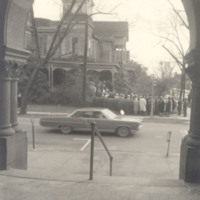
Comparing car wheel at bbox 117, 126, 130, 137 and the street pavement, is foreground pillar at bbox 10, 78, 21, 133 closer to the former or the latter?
the street pavement

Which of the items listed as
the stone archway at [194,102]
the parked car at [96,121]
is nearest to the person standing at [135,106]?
the parked car at [96,121]

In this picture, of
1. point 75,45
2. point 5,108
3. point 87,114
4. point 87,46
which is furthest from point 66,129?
point 75,45

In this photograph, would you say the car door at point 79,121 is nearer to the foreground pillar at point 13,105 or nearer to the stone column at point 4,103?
the foreground pillar at point 13,105

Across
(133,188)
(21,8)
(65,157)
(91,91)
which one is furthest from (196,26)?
(91,91)

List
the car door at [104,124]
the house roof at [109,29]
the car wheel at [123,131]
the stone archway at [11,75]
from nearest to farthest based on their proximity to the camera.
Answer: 1. the stone archway at [11,75]
2. the car wheel at [123,131]
3. the car door at [104,124]
4. the house roof at [109,29]

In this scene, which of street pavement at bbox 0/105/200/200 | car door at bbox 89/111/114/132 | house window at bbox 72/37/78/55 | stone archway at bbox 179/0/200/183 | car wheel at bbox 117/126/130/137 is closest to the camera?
street pavement at bbox 0/105/200/200

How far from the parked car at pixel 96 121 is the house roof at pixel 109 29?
28439 millimetres

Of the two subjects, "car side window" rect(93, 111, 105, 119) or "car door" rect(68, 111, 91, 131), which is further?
"car side window" rect(93, 111, 105, 119)

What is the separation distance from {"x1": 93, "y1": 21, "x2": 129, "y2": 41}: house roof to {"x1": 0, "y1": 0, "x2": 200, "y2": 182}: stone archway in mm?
35241

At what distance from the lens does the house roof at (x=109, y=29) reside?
136ft

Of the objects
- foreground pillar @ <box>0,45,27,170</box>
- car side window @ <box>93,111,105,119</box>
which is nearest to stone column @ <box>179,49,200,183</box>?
foreground pillar @ <box>0,45,27,170</box>

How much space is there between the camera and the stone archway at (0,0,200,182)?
5445 millimetres

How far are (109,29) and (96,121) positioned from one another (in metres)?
30.9

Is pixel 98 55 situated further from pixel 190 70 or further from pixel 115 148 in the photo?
pixel 190 70
